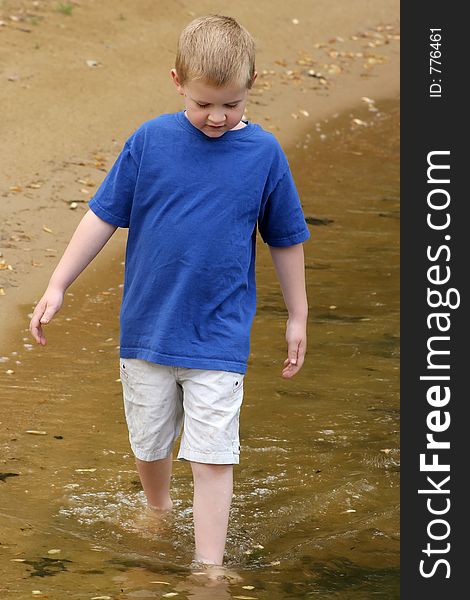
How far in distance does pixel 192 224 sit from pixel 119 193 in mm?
250

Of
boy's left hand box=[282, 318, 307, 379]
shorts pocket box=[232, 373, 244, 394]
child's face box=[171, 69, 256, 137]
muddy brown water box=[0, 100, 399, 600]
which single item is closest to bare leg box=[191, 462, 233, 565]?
muddy brown water box=[0, 100, 399, 600]

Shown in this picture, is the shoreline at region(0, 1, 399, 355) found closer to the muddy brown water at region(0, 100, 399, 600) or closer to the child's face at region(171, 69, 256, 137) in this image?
the muddy brown water at region(0, 100, 399, 600)

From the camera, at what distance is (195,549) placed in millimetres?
3885

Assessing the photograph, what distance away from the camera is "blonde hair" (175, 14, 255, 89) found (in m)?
3.38

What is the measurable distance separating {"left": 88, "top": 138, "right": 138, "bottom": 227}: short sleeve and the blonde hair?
0.95 ft

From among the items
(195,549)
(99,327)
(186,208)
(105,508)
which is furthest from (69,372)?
(186,208)

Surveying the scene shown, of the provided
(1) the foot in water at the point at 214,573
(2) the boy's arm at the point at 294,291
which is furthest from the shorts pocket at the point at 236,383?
(1) the foot in water at the point at 214,573

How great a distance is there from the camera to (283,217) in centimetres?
367

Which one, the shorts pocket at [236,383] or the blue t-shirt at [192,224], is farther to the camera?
the shorts pocket at [236,383]

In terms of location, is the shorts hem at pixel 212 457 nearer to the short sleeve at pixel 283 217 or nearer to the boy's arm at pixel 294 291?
the boy's arm at pixel 294 291

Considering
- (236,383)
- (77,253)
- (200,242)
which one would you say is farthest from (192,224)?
(236,383)

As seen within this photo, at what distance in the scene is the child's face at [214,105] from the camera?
3.41 metres

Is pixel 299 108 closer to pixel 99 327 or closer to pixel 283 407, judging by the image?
pixel 99 327

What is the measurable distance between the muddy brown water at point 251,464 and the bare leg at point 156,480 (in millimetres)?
80
